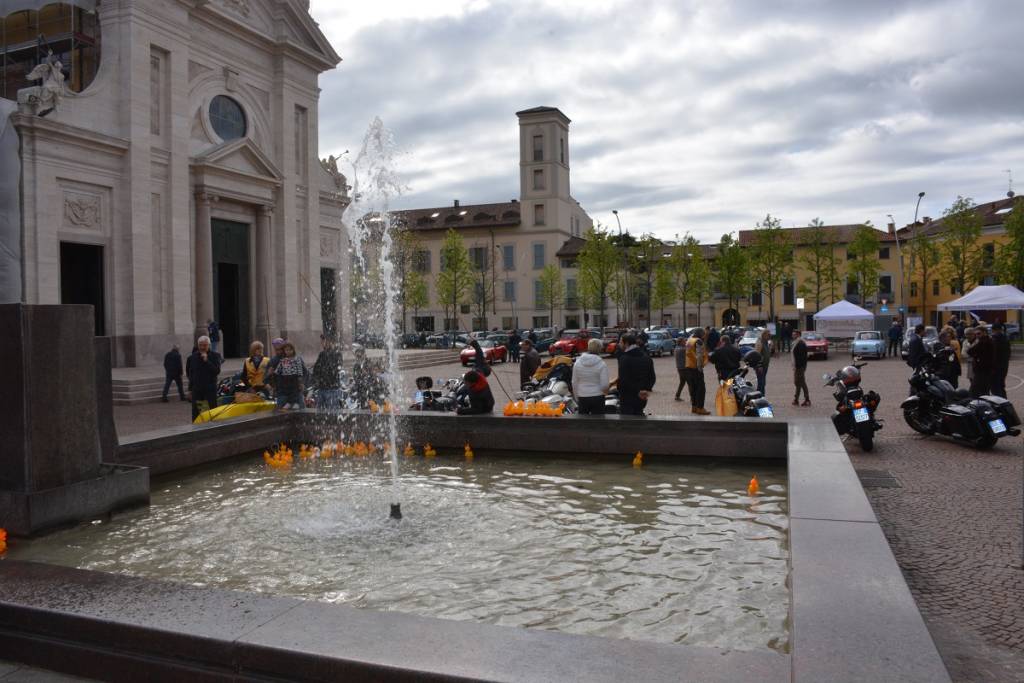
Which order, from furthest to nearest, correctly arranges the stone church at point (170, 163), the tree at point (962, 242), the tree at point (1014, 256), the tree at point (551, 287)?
1. the tree at point (551, 287)
2. the tree at point (962, 242)
3. the tree at point (1014, 256)
4. the stone church at point (170, 163)

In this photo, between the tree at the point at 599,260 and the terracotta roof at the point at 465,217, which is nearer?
the tree at the point at 599,260

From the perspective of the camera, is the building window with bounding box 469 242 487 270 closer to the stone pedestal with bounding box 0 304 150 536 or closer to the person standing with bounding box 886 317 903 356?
the person standing with bounding box 886 317 903 356

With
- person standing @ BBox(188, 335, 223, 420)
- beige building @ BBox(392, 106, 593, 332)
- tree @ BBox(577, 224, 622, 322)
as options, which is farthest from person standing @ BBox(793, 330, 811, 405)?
beige building @ BBox(392, 106, 593, 332)

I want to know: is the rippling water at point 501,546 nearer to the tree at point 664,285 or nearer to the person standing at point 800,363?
the person standing at point 800,363

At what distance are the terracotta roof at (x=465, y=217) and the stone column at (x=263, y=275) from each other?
45.3 meters

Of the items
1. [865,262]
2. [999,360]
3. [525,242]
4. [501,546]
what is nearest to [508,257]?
[525,242]

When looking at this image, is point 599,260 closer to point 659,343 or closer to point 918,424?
point 659,343

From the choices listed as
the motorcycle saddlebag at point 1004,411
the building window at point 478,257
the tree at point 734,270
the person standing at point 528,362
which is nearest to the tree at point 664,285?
the tree at point 734,270

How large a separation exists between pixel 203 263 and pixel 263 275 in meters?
3.67

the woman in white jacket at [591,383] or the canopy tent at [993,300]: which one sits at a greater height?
the canopy tent at [993,300]

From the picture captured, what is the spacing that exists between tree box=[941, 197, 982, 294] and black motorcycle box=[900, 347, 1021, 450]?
45901 mm

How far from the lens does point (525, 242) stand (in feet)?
250

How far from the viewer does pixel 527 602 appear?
4.90 m

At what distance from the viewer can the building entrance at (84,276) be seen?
2309 cm
